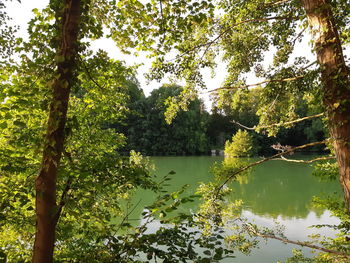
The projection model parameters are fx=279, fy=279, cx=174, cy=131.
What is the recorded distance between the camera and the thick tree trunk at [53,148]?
5.09ft

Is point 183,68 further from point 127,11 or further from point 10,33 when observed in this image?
point 10,33

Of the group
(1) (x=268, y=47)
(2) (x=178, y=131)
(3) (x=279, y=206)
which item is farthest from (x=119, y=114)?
(2) (x=178, y=131)

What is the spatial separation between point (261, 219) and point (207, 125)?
45.5 m

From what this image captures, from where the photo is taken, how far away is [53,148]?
5.11ft

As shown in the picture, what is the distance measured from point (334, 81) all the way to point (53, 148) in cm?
240

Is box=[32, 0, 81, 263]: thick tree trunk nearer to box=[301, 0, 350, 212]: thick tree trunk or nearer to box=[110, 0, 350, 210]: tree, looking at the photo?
box=[110, 0, 350, 210]: tree

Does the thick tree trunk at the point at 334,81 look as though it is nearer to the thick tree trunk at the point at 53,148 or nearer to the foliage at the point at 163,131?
the thick tree trunk at the point at 53,148

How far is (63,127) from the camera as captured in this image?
1595 millimetres

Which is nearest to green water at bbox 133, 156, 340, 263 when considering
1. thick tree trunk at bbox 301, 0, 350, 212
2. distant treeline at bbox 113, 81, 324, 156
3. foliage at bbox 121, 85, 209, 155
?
thick tree trunk at bbox 301, 0, 350, 212

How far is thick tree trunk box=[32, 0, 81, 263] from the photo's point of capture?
1551 mm

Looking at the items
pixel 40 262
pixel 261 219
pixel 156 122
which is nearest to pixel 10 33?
pixel 40 262

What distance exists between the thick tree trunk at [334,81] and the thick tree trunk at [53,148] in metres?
2.23

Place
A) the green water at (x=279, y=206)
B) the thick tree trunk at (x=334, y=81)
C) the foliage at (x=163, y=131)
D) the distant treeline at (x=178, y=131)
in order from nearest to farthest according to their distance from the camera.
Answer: the thick tree trunk at (x=334, y=81), the green water at (x=279, y=206), the distant treeline at (x=178, y=131), the foliage at (x=163, y=131)

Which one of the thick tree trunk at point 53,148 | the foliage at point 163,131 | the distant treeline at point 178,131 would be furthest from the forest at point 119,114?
the foliage at point 163,131
